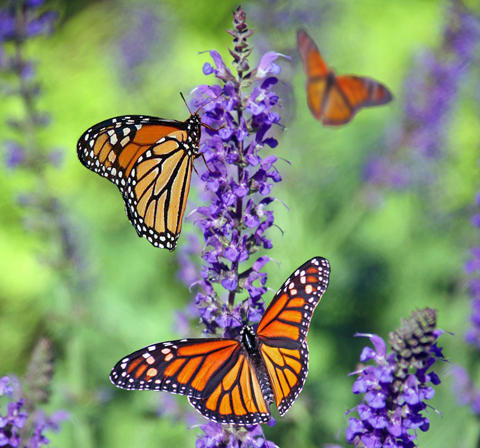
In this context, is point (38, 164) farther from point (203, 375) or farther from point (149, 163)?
point (203, 375)

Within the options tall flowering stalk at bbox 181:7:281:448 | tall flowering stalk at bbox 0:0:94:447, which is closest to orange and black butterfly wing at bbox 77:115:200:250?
tall flowering stalk at bbox 181:7:281:448

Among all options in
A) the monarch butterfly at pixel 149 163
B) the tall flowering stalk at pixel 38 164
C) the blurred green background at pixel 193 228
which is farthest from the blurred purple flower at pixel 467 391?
the tall flowering stalk at pixel 38 164

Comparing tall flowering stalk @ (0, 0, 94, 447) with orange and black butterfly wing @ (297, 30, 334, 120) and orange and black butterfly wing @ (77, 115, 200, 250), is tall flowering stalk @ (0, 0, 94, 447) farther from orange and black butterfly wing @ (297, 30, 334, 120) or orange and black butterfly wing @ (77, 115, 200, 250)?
orange and black butterfly wing @ (297, 30, 334, 120)

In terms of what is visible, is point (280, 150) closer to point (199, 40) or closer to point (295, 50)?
point (295, 50)

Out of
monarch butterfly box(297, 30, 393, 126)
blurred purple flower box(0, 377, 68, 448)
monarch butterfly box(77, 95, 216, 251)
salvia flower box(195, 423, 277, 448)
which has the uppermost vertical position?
monarch butterfly box(297, 30, 393, 126)

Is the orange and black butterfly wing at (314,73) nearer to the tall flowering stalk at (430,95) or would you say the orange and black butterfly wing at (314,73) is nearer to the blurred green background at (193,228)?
the blurred green background at (193,228)

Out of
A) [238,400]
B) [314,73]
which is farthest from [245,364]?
[314,73]

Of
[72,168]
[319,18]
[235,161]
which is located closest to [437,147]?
[319,18]
